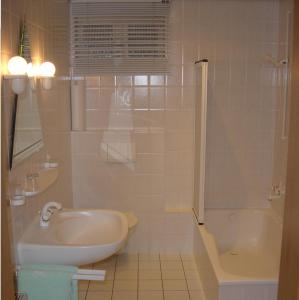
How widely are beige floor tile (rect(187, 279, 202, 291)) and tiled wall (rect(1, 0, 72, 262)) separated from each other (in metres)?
1.23

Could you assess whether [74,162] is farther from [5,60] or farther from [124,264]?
[5,60]

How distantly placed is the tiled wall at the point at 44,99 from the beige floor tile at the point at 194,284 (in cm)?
123

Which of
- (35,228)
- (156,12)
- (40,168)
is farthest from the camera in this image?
(156,12)

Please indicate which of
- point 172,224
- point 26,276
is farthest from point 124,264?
point 26,276

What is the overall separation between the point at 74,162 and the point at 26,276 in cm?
193

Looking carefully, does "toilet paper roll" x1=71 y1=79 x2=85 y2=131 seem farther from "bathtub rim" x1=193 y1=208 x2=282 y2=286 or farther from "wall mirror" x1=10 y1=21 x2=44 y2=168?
"bathtub rim" x1=193 y1=208 x2=282 y2=286

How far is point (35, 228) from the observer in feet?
7.72

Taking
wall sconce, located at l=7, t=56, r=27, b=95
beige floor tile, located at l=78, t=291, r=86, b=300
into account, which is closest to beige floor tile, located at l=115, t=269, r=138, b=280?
beige floor tile, located at l=78, t=291, r=86, b=300

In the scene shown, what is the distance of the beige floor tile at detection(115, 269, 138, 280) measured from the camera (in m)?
3.37

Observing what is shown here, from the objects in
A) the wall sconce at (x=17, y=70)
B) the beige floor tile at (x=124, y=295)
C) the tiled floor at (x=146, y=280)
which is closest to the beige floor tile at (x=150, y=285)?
the tiled floor at (x=146, y=280)

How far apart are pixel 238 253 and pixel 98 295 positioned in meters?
1.32

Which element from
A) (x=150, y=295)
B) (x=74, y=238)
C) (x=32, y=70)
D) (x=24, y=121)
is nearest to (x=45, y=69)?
(x=32, y=70)

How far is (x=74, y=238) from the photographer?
8.25ft

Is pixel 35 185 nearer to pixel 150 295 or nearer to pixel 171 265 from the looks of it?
A: pixel 150 295
